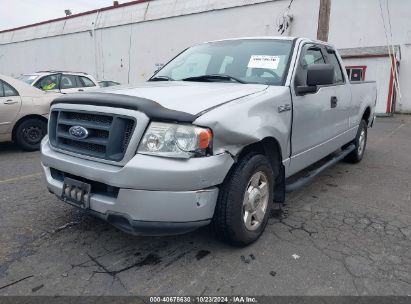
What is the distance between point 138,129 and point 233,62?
178cm

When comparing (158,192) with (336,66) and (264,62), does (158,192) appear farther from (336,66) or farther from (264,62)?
(336,66)

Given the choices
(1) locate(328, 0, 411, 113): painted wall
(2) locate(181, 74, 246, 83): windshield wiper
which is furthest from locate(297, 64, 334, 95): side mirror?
(1) locate(328, 0, 411, 113): painted wall

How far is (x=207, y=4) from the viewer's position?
63.1 feet

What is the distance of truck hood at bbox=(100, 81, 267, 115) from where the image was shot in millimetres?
2612

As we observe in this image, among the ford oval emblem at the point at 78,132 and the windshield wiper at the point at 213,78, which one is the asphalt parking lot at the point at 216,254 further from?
the windshield wiper at the point at 213,78

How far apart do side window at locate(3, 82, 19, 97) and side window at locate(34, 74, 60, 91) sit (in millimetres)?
2270

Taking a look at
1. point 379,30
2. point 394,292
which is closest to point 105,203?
point 394,292

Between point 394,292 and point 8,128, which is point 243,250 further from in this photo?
point 8,128

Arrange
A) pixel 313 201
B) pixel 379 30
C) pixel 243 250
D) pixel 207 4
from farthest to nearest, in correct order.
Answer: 1. pixel 207 4
2. pixel 379 30
3. pixel 313 201
4. pixel 243 250

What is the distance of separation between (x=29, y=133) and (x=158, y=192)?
5498 millimetres

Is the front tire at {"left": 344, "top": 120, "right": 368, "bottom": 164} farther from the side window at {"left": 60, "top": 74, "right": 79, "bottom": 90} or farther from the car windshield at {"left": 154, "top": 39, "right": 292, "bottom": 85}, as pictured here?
the side window at {"left": 60, "top": 74, "right": 79, "bottom": 90}

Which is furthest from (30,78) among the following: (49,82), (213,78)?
(213,78)

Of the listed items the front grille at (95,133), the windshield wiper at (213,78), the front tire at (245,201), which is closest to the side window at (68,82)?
the windshield wiper at (213,78)

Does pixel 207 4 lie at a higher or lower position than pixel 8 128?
higher
